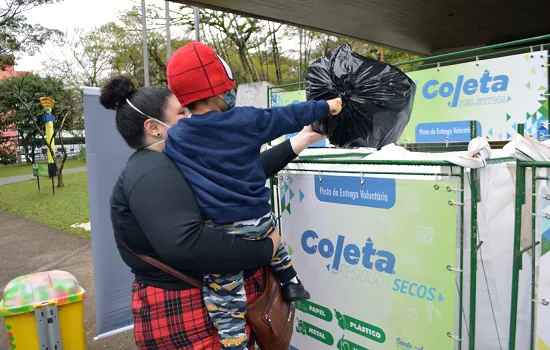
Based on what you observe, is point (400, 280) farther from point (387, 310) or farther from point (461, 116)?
point (461, 116)

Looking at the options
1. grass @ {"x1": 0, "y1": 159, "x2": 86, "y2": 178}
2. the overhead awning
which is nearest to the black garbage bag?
the overhead awning

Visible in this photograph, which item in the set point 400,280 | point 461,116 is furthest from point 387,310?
point 461,116

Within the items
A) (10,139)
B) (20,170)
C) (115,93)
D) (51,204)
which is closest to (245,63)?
(51,204)

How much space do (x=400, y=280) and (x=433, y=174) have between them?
48 cm

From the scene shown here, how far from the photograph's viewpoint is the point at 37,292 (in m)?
2.71

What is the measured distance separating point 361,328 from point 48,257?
5811 mm

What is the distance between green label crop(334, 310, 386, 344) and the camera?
1832 mm

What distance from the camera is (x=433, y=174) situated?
1596 mm

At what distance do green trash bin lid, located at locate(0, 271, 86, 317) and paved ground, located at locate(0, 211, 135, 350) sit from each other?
933mm

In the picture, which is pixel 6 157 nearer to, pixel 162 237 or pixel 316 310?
pixel 316 310

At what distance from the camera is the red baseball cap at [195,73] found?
1392 mm

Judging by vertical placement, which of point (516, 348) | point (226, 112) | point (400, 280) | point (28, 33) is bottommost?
point (516, 348)

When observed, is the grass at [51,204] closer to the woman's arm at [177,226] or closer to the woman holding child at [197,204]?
the woman holding child at [197,204]

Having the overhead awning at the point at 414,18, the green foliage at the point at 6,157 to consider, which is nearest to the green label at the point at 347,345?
the overhead awning at the point at 414,18
